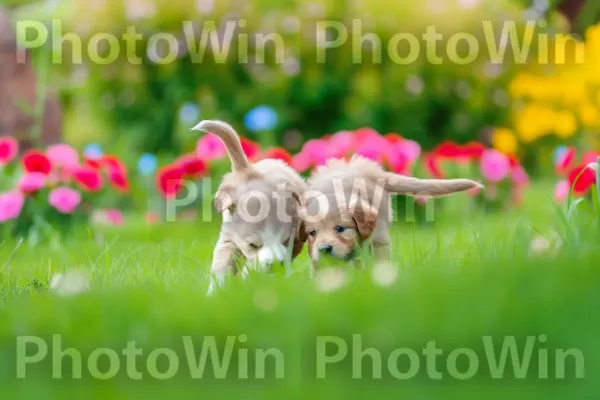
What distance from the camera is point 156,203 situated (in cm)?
551

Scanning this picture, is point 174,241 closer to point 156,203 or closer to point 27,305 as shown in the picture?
point 156,203

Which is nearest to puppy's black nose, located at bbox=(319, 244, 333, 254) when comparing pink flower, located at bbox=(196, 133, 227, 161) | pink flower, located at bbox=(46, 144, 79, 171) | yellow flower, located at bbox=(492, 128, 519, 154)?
pink flower, located at bbox=(46, 144, 79, 171)

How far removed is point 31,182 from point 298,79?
3.17 meters

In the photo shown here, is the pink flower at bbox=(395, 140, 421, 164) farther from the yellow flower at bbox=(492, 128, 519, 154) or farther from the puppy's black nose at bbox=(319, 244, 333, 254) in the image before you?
the puppy's black nose at bbox=(319, 244, 333, 254)

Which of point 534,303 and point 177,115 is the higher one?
point 177,115

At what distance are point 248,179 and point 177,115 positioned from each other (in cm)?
464

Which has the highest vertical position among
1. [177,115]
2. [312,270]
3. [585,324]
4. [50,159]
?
[177,115]

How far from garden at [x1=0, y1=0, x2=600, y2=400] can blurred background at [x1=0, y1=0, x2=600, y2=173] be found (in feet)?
0.06

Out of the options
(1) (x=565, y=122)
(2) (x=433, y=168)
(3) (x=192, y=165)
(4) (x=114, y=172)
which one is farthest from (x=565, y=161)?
(1) (x=565, y=122)

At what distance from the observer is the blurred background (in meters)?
6.68

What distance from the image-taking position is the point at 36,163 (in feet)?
13.8

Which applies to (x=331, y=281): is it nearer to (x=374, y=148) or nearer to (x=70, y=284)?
(x=70, y=284)

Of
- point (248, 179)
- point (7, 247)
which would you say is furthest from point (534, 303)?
point (7, 247)

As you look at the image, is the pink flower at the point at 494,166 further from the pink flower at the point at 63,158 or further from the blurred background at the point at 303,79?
the pink flower at the point at 63,158
